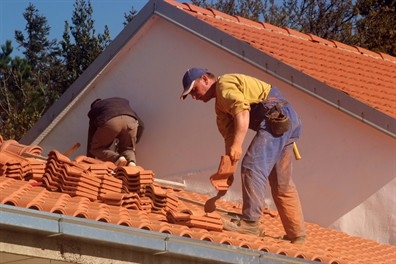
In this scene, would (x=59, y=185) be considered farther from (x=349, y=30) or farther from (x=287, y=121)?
(x=349, y=30)

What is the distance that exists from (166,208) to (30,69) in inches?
814

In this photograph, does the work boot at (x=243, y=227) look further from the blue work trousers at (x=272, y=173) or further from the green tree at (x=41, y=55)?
the green tree at (x=41, y=55)

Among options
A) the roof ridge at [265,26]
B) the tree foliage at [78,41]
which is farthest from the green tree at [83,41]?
the roof ridge at [265,26]

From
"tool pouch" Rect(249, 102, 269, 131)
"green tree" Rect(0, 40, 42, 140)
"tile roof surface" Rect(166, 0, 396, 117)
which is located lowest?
"tool pouch" Rect(249, 102, 269, 131)

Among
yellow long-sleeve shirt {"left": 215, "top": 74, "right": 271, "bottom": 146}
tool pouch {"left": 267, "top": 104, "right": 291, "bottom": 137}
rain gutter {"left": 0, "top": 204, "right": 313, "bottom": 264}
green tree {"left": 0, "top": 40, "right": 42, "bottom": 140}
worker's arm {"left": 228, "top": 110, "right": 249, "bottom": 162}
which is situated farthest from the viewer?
green tree {"left": 0, "top": 40, "right": 42, "bottom": 140}

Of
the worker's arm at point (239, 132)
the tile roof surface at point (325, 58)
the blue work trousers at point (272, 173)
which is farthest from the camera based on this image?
the tile roof surface at point (325, 58)

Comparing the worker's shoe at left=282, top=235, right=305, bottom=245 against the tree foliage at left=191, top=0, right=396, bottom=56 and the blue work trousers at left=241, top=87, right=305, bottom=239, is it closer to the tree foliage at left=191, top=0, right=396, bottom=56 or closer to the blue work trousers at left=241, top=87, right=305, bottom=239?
the blue work trousers at left=241, top=87, right=305, bottom=239

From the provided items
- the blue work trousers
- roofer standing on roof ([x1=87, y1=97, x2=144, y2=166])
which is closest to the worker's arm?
the blue work trousers

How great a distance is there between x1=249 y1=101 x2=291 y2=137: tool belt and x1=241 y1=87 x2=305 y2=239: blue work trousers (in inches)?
1.4

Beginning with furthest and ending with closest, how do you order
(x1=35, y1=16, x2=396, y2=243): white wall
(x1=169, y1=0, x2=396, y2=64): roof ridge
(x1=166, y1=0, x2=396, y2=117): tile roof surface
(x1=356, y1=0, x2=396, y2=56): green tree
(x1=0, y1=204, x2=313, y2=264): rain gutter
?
(x1=356, y1=0, x2=396, y2=56): green tree
(x1=169, y1=0, x2=396, y2=64): roof ridge
(x1=166, y1=0, x2=396, y2=117): tile roof surface
(x1=35, y1=16, x2=396, y2=243): white wall
(x1=0, y1=204, x2=313, y2=264): rain gutter

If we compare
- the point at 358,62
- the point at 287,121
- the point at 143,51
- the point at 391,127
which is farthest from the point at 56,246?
the point at 358,62

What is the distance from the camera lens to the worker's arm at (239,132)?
365 inches

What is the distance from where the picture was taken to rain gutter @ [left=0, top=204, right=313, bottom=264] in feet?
21.5

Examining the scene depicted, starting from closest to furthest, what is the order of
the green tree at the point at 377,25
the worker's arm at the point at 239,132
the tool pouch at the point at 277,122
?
the worker's arm at the point at 239,132, the tool pouch at the point at 277,122, the green tree at the point at 377,25
